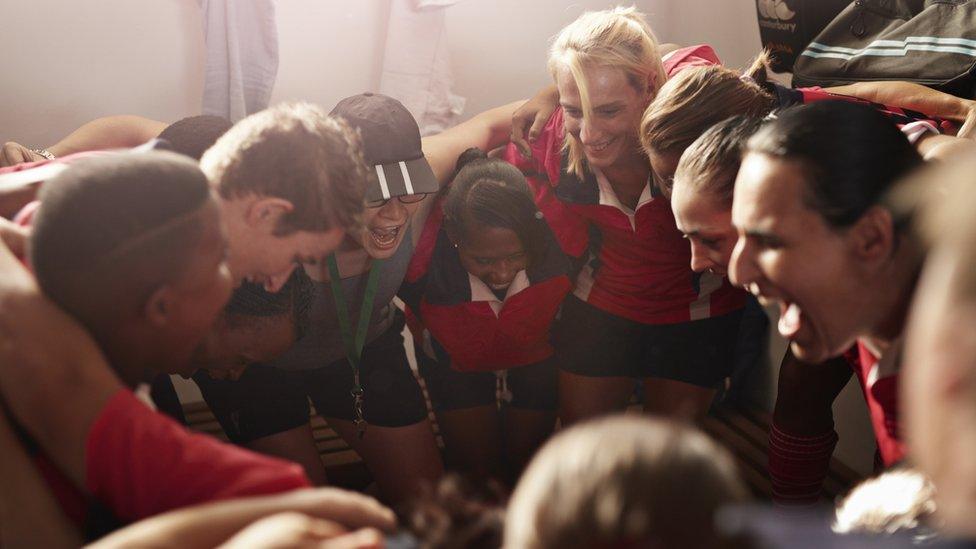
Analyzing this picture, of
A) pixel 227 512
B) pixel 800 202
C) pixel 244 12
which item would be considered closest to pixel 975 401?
pixel 800 202

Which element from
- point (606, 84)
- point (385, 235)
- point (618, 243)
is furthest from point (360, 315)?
point (606, 84)

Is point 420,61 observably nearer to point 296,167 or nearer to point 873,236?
point 296,167

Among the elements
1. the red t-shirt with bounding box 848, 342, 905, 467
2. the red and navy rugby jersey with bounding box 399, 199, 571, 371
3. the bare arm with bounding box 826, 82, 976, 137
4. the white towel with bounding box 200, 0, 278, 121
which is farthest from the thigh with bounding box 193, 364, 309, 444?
the bare arm with bounding box 826, 82, 976, 137

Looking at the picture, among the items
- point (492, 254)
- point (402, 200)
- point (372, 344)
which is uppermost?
point (402, 200)

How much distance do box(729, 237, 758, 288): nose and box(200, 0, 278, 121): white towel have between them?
1368mm

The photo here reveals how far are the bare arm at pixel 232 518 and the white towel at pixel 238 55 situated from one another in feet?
4.76

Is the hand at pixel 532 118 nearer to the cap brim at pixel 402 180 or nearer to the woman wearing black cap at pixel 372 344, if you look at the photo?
the woman wearing black cap at pixel 372 344

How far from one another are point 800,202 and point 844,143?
10 centimetres

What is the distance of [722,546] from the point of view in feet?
2.05

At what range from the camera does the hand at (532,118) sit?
1.92m

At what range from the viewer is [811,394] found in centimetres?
169

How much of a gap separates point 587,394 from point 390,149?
0.76m

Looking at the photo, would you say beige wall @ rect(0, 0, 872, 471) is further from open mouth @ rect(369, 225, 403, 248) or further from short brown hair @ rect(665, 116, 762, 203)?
short brown hair @ rect(665, 116, 762, 203)

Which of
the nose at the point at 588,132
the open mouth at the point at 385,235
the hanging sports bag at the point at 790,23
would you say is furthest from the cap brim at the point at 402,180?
the hanging sports bag at the point at 790,23
